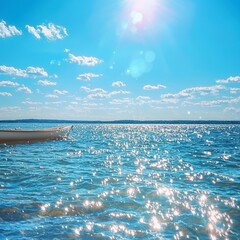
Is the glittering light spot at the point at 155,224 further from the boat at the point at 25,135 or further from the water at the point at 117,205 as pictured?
the boat at the point at 25,135

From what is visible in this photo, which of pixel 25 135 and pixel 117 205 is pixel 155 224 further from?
pixel 25 135

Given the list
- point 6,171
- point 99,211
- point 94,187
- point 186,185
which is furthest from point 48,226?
point 6,171

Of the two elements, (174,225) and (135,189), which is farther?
(135,189)

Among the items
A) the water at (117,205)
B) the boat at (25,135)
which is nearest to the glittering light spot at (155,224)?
the water at (117,205)

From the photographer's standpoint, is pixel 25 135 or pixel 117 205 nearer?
pixel 117 205

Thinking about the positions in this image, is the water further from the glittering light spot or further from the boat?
the boat

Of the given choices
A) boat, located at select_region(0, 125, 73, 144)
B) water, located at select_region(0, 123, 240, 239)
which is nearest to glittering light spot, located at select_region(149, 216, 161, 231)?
water, located at select_region(0, 123, 240, 239)

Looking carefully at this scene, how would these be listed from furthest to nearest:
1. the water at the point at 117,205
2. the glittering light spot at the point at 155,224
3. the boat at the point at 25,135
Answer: the boat at the point at 25,135, the glittering light spot at the point at 155,224, the water at the point at 117,205

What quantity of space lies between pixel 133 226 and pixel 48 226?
245 cm

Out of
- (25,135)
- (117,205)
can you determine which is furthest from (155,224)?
(25,135)

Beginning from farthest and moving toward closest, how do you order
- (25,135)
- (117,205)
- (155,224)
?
(25,135) < (117,205) < (155,224)

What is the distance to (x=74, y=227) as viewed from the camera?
26.7ft

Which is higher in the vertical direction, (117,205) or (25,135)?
(25,135)

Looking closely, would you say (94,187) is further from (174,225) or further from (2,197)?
(174,225)
